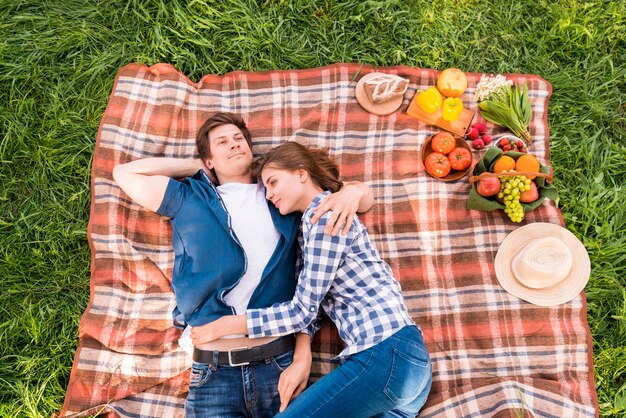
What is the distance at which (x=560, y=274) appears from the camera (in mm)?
4113

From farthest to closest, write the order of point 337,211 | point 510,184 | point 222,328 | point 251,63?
1. point 251,63
2. point 510,184
3. point 222,328
4. point 337,211

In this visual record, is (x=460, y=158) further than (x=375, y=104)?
No

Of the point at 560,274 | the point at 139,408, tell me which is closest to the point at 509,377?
the point at 560,274

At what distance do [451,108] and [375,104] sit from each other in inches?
27.7

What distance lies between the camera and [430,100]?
463 cm

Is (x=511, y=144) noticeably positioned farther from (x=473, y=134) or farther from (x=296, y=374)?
(x=296, y=374)

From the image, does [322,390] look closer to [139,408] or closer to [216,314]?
[216,314]

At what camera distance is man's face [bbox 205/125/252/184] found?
416cm

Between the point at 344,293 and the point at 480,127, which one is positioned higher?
the point at 480,127

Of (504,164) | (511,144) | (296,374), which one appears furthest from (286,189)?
(511,144)

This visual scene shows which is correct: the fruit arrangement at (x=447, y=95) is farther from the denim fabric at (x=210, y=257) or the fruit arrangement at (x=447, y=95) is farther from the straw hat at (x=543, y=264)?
the denim fabric at (x=210, y=257)

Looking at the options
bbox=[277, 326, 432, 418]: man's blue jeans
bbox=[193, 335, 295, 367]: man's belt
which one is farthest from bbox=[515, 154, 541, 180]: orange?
bbox=[193, 335, 295, 367]: man's belt

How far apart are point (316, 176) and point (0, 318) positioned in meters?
3.07

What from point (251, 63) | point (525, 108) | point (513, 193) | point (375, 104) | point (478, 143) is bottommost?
point (513, 193)
